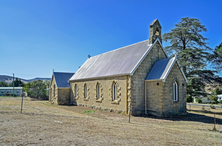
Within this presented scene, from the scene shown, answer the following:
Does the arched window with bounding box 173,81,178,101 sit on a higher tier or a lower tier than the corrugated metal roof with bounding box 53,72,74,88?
lower

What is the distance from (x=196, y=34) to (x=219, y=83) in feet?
25.6

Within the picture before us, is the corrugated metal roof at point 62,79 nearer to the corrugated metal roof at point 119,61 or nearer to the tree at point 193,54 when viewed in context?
the corrugated metal roof at point 119,61

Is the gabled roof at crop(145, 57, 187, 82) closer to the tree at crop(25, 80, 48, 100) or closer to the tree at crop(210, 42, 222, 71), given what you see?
the tree at crop(210, 42, 222, 71)

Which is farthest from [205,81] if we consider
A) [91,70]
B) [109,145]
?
[109,145]

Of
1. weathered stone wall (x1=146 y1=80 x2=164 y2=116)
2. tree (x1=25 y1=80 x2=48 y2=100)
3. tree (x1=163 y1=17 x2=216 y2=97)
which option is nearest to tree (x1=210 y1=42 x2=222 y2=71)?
tree (x1=163 y1=17 x2=216 y2=97)

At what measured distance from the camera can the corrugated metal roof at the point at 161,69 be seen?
19.0 metres

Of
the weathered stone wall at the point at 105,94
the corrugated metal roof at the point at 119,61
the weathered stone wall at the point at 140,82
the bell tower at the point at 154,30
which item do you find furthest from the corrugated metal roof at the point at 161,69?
the weathered stone wall at the point at 105,94

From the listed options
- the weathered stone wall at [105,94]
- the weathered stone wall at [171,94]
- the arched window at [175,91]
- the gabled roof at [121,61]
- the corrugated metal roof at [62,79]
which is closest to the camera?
the weathered stone wall at [171,94]

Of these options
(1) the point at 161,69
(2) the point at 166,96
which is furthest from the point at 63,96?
(2) the point at 166,96

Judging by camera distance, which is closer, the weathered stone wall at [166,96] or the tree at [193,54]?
the weathered stone wall at [166,96]

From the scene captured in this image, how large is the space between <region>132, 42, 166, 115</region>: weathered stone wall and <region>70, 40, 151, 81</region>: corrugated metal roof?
681 mm

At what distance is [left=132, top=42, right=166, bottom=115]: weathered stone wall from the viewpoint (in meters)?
19.6

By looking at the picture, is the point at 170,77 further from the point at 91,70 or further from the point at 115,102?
the point at 91,70

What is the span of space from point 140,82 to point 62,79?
18954 millimetres
